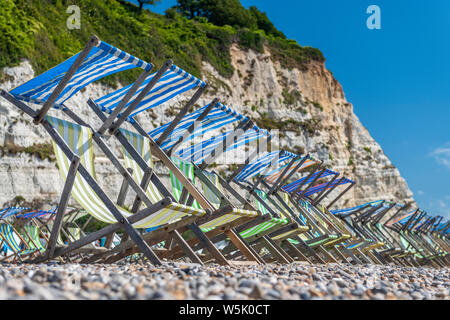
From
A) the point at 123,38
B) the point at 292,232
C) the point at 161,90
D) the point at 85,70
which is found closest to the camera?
the point at 85,70

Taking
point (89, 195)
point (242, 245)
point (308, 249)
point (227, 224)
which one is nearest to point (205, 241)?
point (227, 224)

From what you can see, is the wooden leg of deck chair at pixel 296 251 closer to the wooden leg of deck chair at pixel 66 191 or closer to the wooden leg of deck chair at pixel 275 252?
the wooden leg of deck chair at pixel 275 252

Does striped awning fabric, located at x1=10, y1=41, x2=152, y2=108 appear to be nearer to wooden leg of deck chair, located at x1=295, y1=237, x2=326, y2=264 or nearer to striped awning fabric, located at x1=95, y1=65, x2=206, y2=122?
striped awning fabric, located at x1=95, y1=65, x2=206, y2=122

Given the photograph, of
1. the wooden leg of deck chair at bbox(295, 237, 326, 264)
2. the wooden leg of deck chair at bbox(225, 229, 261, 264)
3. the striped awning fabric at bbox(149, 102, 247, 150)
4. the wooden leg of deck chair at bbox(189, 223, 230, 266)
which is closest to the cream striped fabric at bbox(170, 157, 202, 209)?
the striped awning fabric at bbox(149, 102, 247, 150)

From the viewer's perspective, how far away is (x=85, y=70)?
4145mm

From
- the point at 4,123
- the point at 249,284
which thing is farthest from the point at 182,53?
the point at 249,284

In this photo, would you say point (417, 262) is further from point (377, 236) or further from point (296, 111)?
point (296, 111)

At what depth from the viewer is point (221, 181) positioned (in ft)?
19.9

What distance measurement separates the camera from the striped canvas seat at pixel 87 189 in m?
3.69

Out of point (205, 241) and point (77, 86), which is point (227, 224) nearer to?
point (205, 241)

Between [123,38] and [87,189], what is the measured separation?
54.7 ft

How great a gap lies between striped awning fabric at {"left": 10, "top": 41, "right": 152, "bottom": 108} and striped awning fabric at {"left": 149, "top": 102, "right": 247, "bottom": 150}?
127 centimetres

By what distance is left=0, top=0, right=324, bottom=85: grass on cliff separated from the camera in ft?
50.1

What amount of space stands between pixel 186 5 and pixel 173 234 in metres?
29.2
